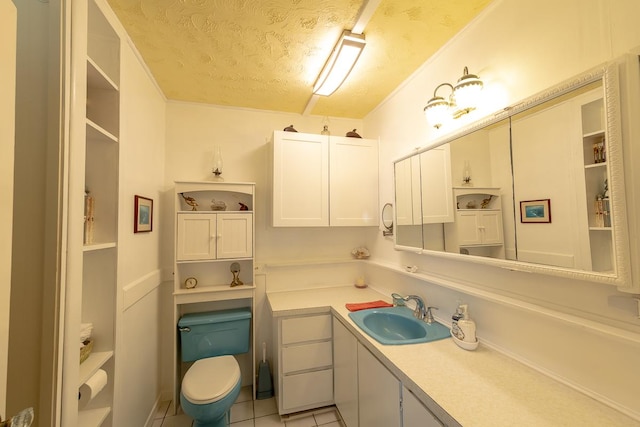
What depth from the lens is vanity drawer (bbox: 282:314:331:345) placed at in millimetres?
1803

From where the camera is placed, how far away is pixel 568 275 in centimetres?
89

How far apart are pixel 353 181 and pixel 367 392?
1586 mm

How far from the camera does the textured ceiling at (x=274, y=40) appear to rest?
1.24 metres

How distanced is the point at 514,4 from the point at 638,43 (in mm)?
563

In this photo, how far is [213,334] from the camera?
77.2 inches

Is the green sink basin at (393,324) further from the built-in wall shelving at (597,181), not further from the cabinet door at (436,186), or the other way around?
the built-in wall shelving at (597,181)

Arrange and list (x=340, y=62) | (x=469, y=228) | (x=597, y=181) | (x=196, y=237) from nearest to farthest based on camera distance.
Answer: (x=597, y=181)
(x=469, y=228)
(x=340, y=62)
(x=196, y=237)

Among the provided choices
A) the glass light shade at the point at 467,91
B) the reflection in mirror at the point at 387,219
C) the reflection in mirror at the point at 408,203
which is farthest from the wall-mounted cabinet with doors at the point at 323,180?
the glass light shade at the point at 467,91

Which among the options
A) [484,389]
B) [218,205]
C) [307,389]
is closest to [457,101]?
[484,389]

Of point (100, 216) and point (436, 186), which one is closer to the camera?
point (100, 216)

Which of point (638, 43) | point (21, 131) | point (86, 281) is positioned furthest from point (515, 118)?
point (86, 281)

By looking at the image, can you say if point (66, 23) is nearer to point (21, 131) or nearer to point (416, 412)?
point (21, 131)

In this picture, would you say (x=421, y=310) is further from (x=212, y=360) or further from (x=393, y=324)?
(x=212, y=360)

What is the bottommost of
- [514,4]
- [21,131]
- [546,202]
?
[546,202]
